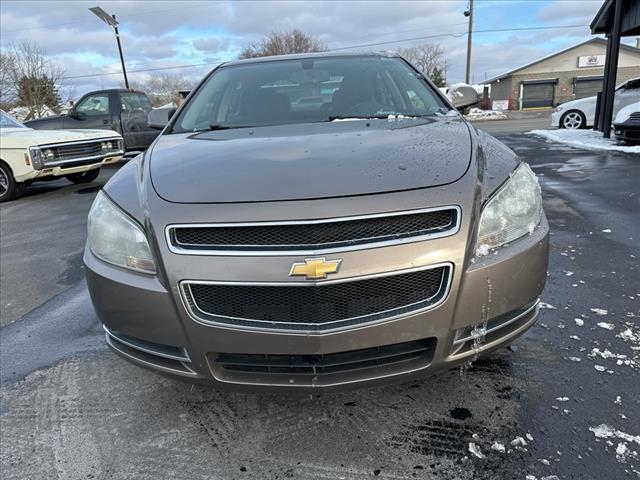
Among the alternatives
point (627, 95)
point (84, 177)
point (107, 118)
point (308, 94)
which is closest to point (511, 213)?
point (308, 94)

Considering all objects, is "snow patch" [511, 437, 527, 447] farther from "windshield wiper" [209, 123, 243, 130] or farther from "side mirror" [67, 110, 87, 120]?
"side mirror" [67, 110, 87, 120]

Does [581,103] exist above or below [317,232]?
below

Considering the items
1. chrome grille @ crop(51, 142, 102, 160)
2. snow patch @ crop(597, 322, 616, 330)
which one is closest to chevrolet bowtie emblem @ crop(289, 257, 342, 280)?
snow patch @ crop(597, 322, 616, 330)

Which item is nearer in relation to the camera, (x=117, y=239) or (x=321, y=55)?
(x=117, y=239)

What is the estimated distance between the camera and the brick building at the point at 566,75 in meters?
42.2

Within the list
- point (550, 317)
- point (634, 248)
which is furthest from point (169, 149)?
point (634, 248)

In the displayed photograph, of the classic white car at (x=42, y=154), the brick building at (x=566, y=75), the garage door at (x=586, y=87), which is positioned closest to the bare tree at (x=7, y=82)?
the classic white car at (x=42, y=154)

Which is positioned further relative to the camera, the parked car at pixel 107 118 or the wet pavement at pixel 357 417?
the parked car at pixel 107 118

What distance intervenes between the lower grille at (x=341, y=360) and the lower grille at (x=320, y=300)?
0.49 feet

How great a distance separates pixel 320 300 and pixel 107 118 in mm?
11765

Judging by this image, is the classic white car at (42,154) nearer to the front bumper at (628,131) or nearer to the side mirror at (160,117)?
the side mirror at (160,117)

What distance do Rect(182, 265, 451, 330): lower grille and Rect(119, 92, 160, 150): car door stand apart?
1099cm

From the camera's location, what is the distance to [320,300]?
1.65m

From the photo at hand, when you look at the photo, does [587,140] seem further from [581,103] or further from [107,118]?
[107,118]
